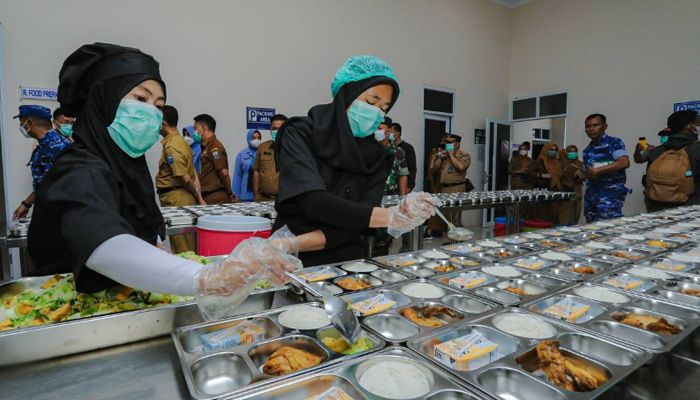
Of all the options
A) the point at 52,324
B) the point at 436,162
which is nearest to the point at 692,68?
the point at 436,162

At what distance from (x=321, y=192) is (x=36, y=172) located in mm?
2950

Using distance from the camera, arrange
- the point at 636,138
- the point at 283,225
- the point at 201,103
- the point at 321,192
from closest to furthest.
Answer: the point at 321,192, the point at 283,225, the point at 201,103, the point at 636,138

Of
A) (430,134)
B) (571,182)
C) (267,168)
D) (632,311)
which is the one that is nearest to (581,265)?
(632,311)

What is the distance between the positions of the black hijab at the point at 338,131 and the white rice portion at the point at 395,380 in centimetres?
102

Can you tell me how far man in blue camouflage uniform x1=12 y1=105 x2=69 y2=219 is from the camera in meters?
3.13

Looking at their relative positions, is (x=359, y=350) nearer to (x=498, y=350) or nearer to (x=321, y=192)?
(x=498, y=350)

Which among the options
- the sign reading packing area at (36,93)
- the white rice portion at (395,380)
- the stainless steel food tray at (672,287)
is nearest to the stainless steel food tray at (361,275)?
the white rice portion at (395,380)

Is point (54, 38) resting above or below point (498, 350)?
above

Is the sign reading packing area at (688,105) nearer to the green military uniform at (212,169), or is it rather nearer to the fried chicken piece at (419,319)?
the green military uniform at (212,169)

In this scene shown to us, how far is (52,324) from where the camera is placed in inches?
32.3

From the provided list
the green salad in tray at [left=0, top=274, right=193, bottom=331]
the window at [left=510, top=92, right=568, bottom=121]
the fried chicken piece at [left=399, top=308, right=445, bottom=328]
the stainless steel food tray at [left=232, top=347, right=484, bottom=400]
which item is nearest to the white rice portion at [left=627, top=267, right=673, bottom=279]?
the fried chicken piece at [left=399, top=308, right=445, bottom=328]

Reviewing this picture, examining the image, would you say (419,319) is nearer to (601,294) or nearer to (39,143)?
(601,294)

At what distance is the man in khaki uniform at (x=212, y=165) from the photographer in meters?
4.50

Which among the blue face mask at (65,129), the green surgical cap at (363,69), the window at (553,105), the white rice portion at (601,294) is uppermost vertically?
the window at (553,105)
